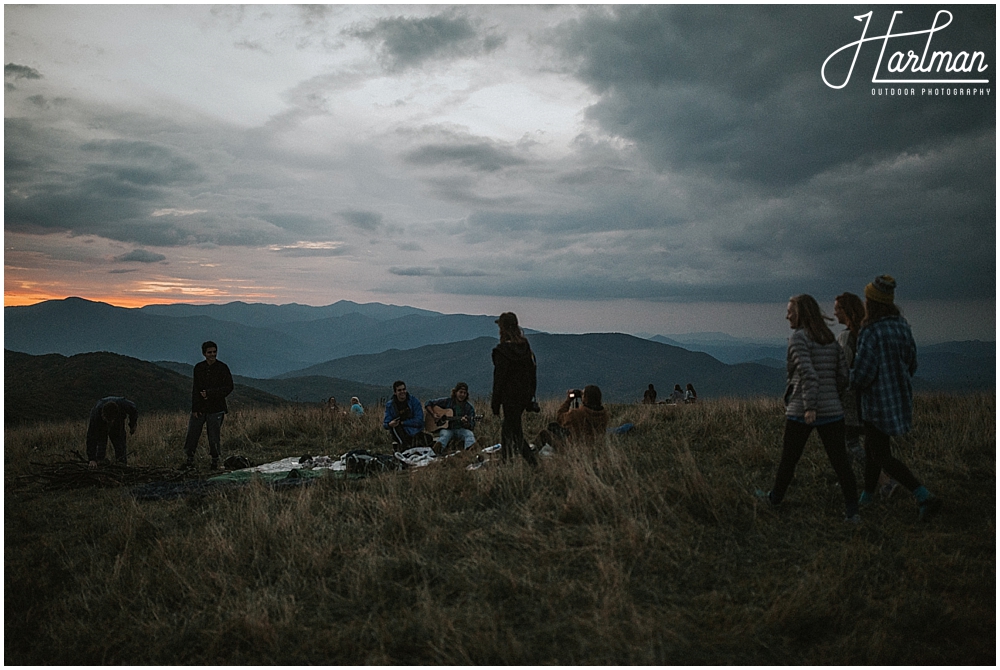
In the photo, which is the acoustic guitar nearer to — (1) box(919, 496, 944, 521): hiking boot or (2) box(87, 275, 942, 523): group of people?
(2) box(87, 275, 942, 523): group of people

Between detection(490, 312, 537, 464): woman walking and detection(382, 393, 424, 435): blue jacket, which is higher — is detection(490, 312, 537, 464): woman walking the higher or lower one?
the higher one

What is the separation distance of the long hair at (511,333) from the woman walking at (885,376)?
3.43 metres

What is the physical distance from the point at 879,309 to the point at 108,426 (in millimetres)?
9702

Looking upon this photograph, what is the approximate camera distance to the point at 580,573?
163 inches

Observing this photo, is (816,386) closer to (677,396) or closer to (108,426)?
(108,426)

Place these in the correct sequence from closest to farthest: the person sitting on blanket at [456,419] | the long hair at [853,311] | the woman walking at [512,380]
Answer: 1. the long hair at [853,311]
2. the woman walking at [512,380]
3. the person sitting on blanket at [456,419]

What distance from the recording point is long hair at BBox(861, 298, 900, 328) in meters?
4.79

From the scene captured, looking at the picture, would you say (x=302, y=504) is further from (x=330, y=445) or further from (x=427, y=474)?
(x=330, y=445)

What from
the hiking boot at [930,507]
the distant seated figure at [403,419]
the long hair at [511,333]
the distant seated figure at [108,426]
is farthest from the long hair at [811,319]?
the distant seated figure at [108,426]

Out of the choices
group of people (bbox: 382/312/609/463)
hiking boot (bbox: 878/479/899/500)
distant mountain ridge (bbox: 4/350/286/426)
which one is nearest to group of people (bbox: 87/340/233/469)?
group of people (bbox: 382/312/609/463)

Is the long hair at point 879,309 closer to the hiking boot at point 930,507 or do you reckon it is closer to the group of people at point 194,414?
the hiking boot at point 930,507

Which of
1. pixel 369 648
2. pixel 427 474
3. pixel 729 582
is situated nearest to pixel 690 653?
pixel 729 582

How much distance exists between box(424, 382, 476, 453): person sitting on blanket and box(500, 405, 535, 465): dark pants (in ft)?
7.33

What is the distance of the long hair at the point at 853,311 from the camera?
5430mm
